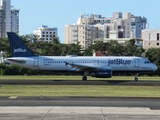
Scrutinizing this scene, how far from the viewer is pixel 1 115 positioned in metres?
17.5

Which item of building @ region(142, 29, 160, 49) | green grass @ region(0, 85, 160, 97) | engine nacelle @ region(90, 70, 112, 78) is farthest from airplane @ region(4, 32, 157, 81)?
building @ region(142, 29, 160, 49)

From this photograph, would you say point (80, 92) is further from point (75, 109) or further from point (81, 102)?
point (75, 109)

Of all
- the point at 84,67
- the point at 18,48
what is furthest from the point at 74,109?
the point at 18,48

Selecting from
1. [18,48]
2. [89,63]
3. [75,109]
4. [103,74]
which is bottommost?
[75,109]

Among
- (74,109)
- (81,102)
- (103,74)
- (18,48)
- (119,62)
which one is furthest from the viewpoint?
(18,48)

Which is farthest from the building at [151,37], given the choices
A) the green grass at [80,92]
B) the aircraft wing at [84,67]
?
the green grass at [80,92]

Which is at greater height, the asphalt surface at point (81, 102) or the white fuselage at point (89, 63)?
the white fuselage at point (89, 63)

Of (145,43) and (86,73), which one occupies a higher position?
(145,43)

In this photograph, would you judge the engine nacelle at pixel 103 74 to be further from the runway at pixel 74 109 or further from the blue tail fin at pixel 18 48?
the runway at pixel 74 109

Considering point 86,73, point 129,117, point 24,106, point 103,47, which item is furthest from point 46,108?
point 103,47

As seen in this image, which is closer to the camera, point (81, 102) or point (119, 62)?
point (81, 102)

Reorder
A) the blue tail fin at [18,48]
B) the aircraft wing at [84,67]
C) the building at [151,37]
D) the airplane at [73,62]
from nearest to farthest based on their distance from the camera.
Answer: the aircraft wing at [84,67] → the airplane at [73,62] → the blue tail fin at [18,48] → the building at [151,37]

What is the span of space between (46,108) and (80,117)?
10.8 ft

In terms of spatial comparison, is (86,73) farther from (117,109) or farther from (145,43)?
(145,43)
